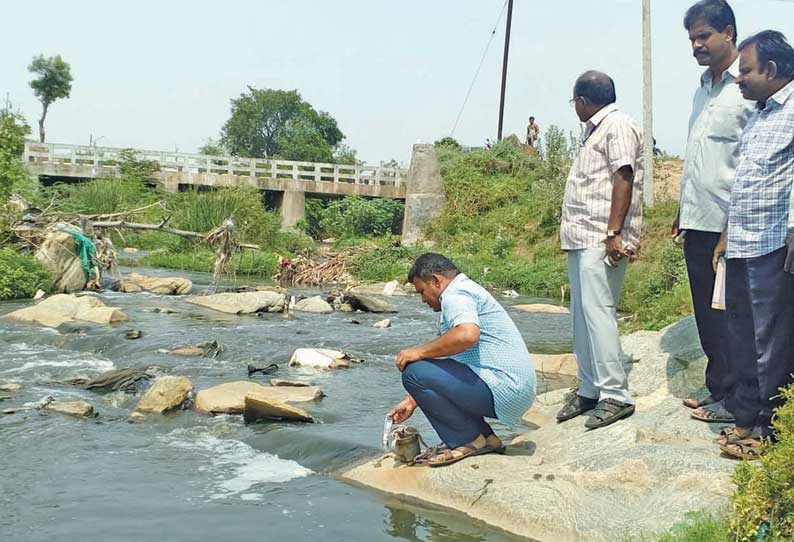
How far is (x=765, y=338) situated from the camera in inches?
175

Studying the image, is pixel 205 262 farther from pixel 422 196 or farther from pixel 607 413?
pixel 607 413

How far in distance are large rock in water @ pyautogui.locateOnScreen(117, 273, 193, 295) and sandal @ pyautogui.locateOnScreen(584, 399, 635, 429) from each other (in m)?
13.6

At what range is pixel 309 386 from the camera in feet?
27.8

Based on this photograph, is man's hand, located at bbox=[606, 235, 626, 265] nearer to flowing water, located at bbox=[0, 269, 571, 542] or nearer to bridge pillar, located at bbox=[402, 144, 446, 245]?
flowing water, located at bbox=[0, 269, 571, 542]

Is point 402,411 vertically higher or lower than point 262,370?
higher

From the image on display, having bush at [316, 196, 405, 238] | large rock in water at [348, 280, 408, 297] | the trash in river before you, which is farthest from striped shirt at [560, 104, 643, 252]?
bush at [316, 196, 405, 238]

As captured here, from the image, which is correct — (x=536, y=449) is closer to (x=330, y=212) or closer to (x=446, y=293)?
(x=446, y=293)

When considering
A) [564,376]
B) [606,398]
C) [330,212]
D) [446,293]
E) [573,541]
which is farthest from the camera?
[330,212]

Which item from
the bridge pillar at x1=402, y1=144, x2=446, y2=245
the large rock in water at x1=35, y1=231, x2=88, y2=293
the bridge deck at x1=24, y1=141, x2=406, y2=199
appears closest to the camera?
the large rock in water at x1=35, y1=231, x2=88, y2=293

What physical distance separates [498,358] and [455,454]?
605mm

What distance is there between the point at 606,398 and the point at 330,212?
29718mm

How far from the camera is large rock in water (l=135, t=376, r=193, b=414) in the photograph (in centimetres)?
758

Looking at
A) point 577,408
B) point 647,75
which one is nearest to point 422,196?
point 647,75

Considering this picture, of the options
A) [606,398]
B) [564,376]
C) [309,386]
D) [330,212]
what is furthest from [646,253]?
[330,212]
